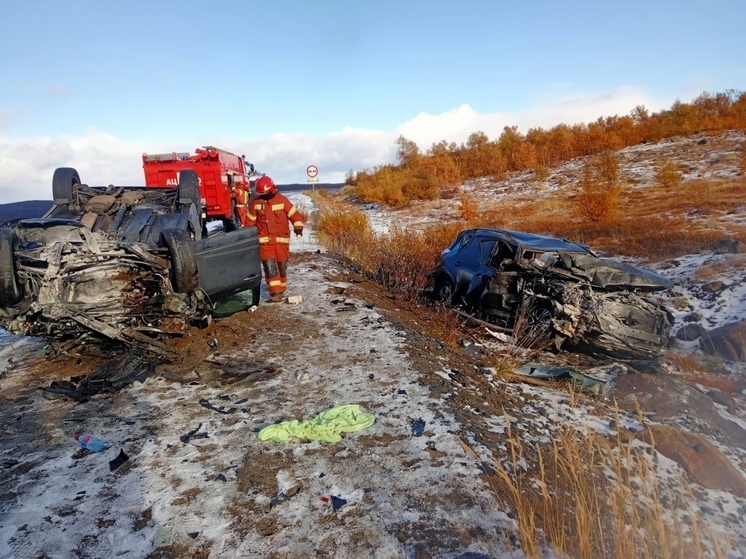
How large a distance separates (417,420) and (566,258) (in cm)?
381

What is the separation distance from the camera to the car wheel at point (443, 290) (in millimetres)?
7886

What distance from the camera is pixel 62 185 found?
6207mm


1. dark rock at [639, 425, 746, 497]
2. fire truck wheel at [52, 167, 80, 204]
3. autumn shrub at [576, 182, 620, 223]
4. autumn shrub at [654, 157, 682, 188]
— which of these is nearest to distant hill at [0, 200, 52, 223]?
fire truck wheel at [52, 167, 80, 204]

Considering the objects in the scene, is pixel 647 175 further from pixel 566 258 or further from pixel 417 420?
pixel 417 420

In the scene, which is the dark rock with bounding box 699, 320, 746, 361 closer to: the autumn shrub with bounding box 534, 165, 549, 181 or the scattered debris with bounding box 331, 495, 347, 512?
the scattered debris with bounding box 331, 495, 347, 512

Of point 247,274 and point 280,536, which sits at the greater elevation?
point 247,274

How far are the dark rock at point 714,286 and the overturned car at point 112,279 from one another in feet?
27.4

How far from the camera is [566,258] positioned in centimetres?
636

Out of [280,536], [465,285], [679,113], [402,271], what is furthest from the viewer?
[679,113]

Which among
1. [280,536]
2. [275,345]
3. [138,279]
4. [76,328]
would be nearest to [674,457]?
[280,536]

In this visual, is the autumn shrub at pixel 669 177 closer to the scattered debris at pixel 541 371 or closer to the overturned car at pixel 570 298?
the overturned car at pixel 570 298

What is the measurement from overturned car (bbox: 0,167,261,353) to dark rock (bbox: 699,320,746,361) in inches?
268

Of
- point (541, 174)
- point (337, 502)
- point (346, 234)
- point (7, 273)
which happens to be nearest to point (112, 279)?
point (7, 273)

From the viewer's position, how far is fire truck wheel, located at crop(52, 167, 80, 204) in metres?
6.15
